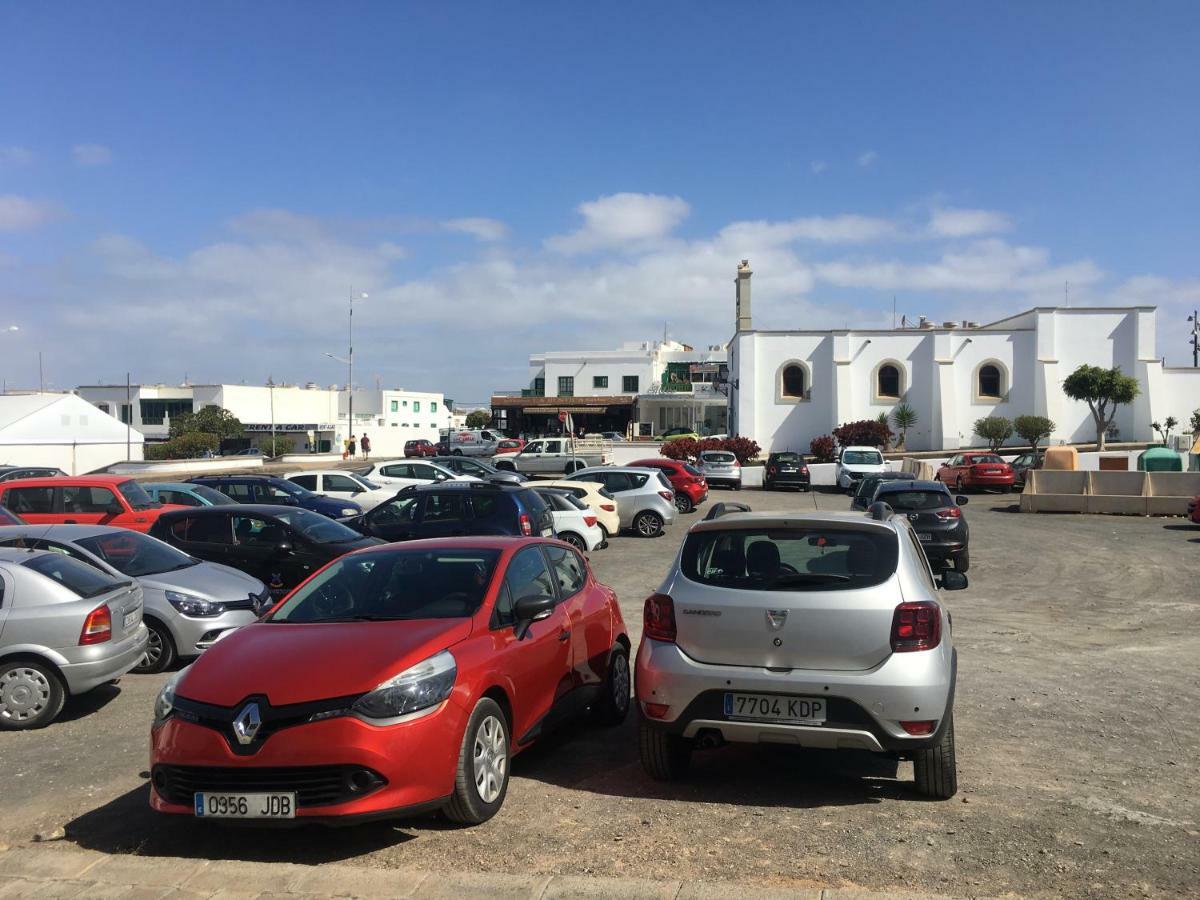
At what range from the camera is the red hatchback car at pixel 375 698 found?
475 cm

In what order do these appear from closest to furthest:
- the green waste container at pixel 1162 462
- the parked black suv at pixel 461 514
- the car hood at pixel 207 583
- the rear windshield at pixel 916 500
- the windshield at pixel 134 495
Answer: the car hood at pixel 207 583, the parked black suv at pixel 461 514, the rear windshield at pixel 916 500, the windshield at pixel 134 495, the green waste container at pixel 1162 462

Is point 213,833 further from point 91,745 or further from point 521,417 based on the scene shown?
point 521,417

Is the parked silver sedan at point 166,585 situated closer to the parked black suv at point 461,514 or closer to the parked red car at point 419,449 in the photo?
the parked black suv at point 461,514

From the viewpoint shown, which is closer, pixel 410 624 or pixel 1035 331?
pixel 410 624

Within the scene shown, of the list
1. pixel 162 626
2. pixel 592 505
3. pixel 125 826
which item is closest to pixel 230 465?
pixel 592 505

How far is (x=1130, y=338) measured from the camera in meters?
53.7

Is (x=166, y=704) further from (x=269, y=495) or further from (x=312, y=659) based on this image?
(x=269, y=495)

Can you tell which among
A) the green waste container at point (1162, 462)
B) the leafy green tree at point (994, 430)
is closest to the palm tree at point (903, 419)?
the leafy green tree at point (994, 430)

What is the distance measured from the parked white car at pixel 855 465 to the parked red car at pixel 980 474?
8.56 feet

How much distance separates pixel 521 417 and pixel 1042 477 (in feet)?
162

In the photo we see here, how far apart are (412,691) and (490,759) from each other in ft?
2.23

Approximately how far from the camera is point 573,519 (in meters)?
18.4

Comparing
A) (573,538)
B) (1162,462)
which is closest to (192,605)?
(573,538)

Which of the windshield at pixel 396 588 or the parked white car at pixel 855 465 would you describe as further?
the parked white car at pixel 855 465
